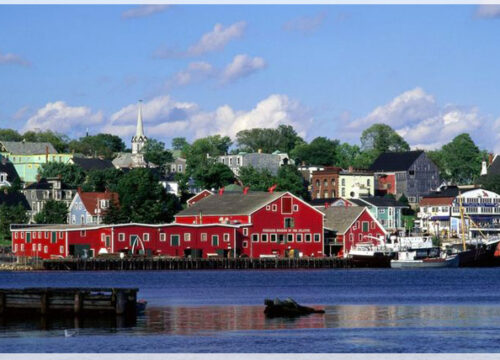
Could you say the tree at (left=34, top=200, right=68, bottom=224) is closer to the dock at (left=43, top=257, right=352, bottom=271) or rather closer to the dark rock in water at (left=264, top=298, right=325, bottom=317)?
the dock at (left=43, top=257, right=352, bottom=271)

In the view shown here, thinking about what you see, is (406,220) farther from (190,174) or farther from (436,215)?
(190,174)

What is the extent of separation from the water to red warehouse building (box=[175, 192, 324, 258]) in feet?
98.7

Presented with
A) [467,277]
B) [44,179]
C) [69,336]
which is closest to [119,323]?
[69,336]

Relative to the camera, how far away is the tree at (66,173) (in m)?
192

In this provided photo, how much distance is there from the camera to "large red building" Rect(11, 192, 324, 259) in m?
120

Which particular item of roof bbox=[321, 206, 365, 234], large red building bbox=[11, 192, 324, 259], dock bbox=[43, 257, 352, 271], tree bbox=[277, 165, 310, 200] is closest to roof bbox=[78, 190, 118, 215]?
tree bbox=[277, 165, 310, 200]

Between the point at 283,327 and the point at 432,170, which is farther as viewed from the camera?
the point at 432,170

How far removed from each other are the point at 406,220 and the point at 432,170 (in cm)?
2314

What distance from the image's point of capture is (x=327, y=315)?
5900cm

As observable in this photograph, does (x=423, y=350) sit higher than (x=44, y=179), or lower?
lower

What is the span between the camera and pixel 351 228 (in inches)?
5167

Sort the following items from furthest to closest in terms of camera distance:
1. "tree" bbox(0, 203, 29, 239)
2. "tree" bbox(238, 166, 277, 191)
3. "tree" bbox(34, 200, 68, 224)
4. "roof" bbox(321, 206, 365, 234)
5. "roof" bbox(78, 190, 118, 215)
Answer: "tree" bbox(238, 166, 277, 191) < "tree" bbox(34, 200, 68, 224) < "roof" bbox(78, 190, 118, 215) < "tree" bbox(0, 203, 29, 239) < "roof" bbox(321, 206, 365, 234)

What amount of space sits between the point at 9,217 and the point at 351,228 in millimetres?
44052

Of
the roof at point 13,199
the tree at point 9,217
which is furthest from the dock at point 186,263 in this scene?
the roof at point 13,199
